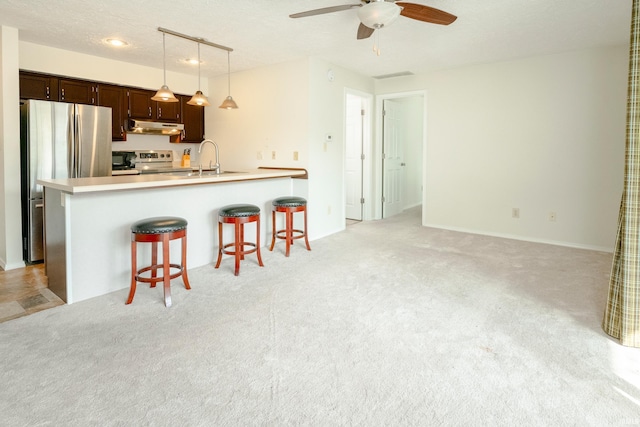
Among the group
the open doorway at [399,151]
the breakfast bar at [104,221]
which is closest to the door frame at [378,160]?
the open doorway at [399,151]

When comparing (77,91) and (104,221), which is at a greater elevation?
(77,91)

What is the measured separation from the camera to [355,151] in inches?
256

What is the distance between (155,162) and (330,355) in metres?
4.72

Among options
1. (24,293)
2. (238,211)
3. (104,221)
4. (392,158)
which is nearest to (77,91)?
(104,221)

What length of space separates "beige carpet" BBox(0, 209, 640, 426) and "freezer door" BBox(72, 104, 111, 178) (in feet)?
6.20

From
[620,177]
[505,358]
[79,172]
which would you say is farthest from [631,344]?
[79,172]

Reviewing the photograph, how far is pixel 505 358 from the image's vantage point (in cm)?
215

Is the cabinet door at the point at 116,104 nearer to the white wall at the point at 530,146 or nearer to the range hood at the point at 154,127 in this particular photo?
the range hood at the point at 154,127

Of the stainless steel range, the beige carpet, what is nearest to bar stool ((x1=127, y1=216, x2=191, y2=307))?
the beige carpet

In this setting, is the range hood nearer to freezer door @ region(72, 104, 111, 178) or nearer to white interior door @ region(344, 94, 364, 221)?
freezer door @ region(72, 104, 111, 178)

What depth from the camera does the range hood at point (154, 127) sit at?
5324 mm

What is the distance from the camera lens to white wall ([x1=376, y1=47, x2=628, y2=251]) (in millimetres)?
4484

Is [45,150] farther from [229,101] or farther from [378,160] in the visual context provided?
[378,160]

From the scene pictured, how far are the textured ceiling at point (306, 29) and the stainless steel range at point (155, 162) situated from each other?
1.34 meters
